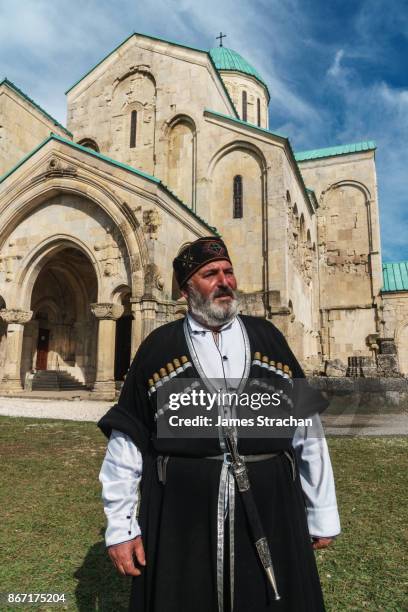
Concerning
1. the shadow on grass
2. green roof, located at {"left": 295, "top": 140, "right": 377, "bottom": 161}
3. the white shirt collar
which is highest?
green roof, located at {"left": 295, "top": 140, "right": 377, "bottom": 161}

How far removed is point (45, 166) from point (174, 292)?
617cm

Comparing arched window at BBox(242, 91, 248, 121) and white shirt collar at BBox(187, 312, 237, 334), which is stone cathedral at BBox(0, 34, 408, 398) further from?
white shirt collar at BBox(187, 312, 237, 334)

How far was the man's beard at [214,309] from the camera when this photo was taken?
7.16ft

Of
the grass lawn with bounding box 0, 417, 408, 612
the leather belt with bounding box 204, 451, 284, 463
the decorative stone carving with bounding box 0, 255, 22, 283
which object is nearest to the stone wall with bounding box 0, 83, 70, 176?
the decorative stone carving with bounding box 0, 255, 22, 283

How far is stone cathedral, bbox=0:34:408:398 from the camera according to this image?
43.7 feet

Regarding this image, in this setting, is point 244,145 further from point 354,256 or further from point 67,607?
point 67,607

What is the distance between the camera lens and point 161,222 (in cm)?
1284

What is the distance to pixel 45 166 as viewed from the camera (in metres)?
14.4

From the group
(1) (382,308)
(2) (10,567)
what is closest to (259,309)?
(1) (382,308)

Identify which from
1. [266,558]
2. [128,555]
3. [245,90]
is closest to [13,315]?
[128,555]

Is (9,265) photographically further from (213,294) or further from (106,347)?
(213,294)

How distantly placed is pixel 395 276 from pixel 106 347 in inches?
745

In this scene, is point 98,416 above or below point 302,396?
below

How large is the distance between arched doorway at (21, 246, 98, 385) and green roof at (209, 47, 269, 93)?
61.3 feet
